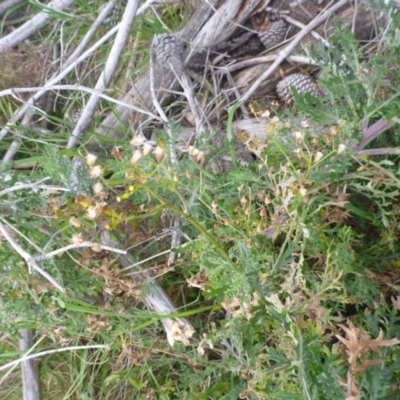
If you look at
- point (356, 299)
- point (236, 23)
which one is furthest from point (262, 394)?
point (236, 23)

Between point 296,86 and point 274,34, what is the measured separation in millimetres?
214

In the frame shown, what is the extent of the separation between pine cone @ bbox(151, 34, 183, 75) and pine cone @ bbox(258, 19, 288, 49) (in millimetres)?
273

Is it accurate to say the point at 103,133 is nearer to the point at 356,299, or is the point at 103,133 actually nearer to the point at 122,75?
the point at 122,75

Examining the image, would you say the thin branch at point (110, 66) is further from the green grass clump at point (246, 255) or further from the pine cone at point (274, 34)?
the pine cone at point (274, 34)

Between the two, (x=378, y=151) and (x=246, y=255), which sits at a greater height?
(x=378, y=151)

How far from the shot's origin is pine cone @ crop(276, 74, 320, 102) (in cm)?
154

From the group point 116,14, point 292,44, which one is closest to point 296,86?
point 292,44

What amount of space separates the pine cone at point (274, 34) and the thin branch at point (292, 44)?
0.06 meters

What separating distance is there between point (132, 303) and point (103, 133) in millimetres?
588

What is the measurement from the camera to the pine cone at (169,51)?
1.63 metres

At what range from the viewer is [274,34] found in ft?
5.38

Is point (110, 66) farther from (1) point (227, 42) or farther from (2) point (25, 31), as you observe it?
(2) point (25, 31)

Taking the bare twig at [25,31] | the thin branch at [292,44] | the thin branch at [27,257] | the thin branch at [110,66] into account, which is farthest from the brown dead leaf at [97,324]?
the bare twig at [25,31]

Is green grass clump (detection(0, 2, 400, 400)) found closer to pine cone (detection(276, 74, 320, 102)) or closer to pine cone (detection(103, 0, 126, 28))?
pine cone (detection(276, 74, 320, 102))
